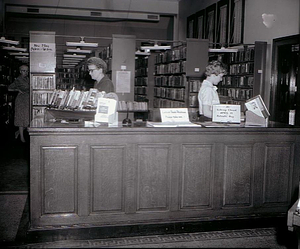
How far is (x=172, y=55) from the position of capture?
32.2 feet

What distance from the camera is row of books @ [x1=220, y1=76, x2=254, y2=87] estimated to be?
335 inches

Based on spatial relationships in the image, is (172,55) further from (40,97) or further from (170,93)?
(40,97)

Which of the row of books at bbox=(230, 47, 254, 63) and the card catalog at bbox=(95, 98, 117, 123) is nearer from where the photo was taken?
the card catalog at bbox=(95, 98, 117, 123)

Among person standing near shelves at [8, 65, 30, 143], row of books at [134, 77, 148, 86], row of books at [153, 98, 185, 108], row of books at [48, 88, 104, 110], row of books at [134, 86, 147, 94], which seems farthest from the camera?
row of books at [134, 86, 147, 94]

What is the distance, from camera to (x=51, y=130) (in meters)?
3.05

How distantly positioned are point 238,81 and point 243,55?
2.06 ft

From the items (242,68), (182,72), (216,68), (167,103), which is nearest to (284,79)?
(242,68)

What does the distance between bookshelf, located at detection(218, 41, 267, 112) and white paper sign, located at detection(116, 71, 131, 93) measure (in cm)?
228

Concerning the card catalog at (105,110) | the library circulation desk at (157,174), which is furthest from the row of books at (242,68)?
the card catalog at (105,110)

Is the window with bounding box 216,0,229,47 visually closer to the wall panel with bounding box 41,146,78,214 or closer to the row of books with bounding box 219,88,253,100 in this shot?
A: the row of books with bounding box 219,88,253,100

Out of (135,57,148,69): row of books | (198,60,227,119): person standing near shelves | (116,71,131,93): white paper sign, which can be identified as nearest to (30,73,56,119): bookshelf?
(116,71,131,93): white paper sign

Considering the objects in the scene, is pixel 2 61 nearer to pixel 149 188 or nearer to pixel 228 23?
pixel 228 23

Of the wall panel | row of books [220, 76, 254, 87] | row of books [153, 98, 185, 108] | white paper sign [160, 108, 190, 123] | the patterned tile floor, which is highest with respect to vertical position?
row of books [220, 76, 254, 87]

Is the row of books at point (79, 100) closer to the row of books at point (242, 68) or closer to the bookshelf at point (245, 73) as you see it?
the bookshelf at point (245, 73)
